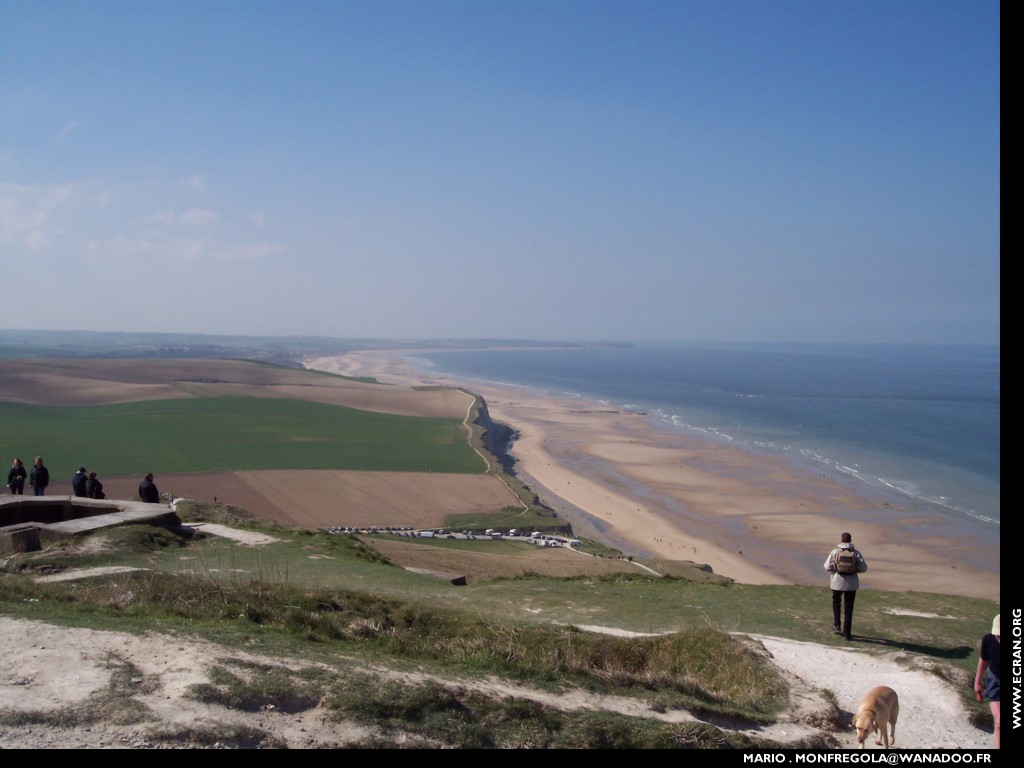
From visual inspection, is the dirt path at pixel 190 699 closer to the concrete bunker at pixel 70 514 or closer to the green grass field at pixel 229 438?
the concrete bunker at pixel 70 514

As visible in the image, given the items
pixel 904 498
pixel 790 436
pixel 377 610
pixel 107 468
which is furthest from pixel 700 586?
pixel 790 436

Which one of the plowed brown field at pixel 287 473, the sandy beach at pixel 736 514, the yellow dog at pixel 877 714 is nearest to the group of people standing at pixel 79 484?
the plowed brown field at pixel 287 473

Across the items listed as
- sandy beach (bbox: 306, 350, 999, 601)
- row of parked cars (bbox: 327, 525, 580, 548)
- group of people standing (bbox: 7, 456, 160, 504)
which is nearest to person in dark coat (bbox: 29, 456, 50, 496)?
group of people standing (bbox: 7, 456, 160, 504)

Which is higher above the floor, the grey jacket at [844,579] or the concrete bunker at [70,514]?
the grey jacket at [844,579]

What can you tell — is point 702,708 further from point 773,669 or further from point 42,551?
point 42,551

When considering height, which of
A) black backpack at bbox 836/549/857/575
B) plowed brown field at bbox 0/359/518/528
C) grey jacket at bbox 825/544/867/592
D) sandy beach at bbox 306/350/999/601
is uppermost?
black backpack at bbox 836/549/857/575

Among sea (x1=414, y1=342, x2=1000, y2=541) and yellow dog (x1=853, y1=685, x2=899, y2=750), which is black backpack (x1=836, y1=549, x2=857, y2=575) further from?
sea (x1=414, y1=342, x2=1000, y2=541)

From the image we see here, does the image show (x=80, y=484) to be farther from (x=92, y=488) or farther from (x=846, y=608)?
(x=846, y=608)
